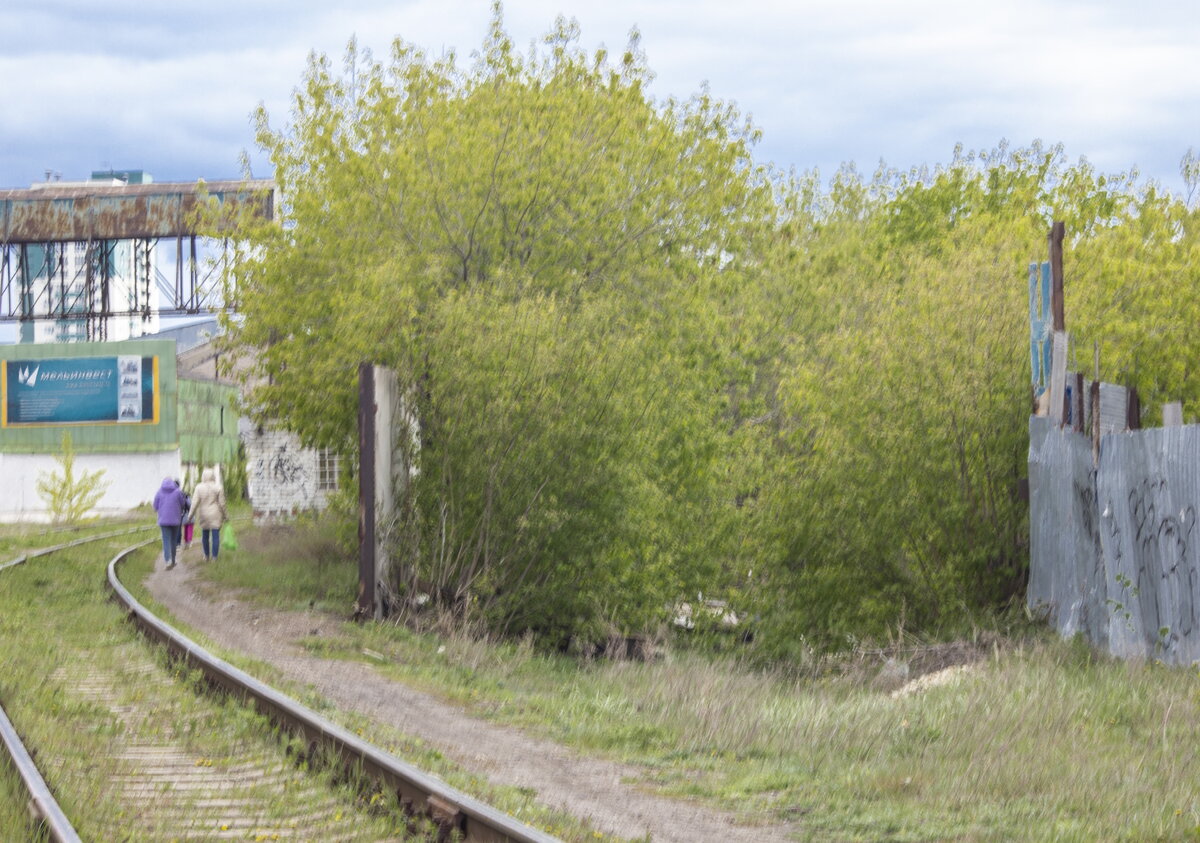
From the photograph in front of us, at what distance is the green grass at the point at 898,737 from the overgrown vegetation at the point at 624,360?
10.2 ft

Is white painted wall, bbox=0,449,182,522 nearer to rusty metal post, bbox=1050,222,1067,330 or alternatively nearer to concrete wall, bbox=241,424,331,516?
concrete wall, bbox=241,424,331,516

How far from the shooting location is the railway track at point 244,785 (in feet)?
21.4

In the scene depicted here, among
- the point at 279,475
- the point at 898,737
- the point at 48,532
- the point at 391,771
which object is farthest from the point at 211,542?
the point at 391,771

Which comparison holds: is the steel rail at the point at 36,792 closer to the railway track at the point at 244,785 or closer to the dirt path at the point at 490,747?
the railway track at the point at 244,785

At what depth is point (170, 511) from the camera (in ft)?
75.7

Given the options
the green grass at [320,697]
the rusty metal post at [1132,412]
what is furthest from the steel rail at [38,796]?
the rusty metal post at [1132,412]

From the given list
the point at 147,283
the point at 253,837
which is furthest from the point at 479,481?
the point at 147,283

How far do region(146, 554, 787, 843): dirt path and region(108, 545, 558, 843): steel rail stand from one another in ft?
2.51

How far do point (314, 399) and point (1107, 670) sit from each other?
40.6 ft

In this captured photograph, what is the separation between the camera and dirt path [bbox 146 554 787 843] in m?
6.99

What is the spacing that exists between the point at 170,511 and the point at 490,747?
50.0ft

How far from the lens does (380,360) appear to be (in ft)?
59.3

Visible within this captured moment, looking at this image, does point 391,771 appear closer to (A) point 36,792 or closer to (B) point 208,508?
(A) point 36,792

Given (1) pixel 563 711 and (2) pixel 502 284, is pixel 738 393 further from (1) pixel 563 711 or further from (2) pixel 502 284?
(1) pixel 563 711
